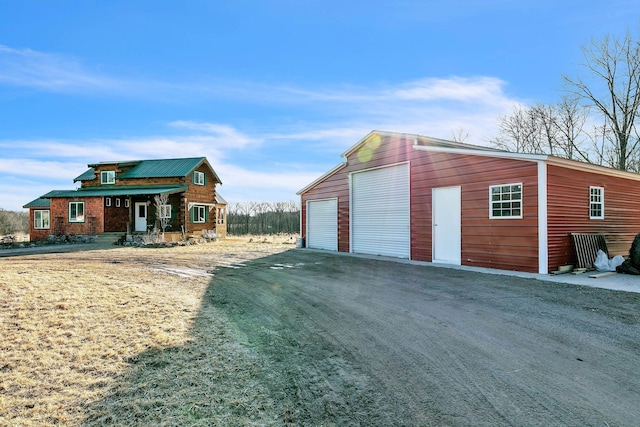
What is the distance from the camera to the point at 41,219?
27.5 meters

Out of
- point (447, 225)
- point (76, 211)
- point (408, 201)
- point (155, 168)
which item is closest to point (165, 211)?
point (155, 168)

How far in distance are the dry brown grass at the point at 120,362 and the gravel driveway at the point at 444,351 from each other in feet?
1.16

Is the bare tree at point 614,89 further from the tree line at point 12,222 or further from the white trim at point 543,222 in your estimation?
the tree line at point 12,222

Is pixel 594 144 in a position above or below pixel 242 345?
above

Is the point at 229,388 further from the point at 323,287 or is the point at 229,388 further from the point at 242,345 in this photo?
the point at 323,287

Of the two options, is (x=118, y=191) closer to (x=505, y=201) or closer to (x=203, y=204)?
(x=203, y=204)

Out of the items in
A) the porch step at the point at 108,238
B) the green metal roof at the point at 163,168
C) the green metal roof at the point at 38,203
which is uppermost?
the green metal roof at the point at 163,168

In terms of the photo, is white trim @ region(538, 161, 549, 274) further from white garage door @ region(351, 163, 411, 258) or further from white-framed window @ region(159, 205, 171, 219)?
white-framed window @ region(159, 205, 171, 219)

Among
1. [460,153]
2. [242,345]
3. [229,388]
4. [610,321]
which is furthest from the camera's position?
[460,153]

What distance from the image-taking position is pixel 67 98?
1543 cm

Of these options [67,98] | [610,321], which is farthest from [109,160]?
[610,321]

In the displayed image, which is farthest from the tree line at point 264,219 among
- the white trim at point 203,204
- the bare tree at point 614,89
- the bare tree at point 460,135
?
the bare tree at point 614,89

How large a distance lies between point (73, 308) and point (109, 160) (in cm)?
2526

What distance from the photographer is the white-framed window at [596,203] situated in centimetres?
1087
